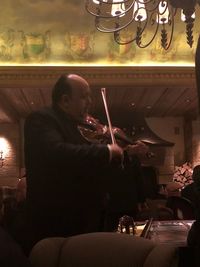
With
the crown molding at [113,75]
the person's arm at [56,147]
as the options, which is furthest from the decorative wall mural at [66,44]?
the person's arm at [56,147]

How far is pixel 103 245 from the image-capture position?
51.9 inches

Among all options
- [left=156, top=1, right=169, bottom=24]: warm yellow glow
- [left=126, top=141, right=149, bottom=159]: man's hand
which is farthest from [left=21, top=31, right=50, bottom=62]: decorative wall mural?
[left=126, top=141, right=149, bottom=159]: man's hand

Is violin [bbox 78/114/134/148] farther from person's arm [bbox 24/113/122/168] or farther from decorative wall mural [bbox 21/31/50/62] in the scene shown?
decorative wall mural [bbox 21/31/50/62]

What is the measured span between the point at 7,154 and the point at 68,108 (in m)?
7.72

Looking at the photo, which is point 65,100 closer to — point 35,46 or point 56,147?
point 56,147

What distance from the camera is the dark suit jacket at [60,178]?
1648 mm

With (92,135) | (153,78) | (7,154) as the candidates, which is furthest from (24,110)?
(92,135)

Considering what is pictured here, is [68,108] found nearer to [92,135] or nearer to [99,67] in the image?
[92,135]

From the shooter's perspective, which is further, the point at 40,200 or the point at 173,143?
the point at 173,143

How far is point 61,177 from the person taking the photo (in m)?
1.67

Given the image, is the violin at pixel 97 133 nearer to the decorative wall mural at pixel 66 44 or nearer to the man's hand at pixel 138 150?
the man's hand at pixel 138 150

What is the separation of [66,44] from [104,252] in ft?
17.7

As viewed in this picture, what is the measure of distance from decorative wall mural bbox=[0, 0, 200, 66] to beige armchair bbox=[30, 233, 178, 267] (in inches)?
194

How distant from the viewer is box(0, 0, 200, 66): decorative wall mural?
6059mm
